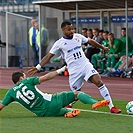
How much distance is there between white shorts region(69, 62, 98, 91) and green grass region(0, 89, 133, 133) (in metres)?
0.69

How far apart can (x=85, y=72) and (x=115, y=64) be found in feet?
38.6

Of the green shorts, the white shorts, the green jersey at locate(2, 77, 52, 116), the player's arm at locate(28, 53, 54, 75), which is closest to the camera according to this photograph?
the green jersey at locate(2, 77, 52, 116)

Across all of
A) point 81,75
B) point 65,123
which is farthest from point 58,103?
point 81,75

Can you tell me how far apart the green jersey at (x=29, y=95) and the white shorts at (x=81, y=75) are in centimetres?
138

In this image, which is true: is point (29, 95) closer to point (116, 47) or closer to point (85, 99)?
point (85, 99)

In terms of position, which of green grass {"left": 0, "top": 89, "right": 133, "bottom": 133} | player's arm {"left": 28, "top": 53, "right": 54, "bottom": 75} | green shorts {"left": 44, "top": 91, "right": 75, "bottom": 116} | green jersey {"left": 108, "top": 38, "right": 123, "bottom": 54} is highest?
player's arm {"left": 28, "top": 53, "right": 54, "bottom": 75}

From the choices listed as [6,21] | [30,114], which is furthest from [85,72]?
[6,21]

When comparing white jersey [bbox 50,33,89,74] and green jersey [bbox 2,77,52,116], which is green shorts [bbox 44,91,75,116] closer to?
green jersey [bbox 2,77,52,116]

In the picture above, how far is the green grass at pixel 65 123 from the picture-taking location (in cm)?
1102

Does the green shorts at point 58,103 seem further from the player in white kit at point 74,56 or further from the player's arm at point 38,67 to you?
the player in white kit at point 74,56

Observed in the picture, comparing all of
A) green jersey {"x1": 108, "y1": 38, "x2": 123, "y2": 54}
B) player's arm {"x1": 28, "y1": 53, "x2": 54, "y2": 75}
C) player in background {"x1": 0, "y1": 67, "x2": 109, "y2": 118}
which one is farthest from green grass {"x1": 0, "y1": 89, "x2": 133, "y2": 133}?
green jersey {"x1": 108, "y1": 38, "x2": 123, "y2": 54}

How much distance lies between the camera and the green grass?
11023 mm

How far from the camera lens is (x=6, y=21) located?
110ft

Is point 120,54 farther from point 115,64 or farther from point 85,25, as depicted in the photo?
point 85,25
